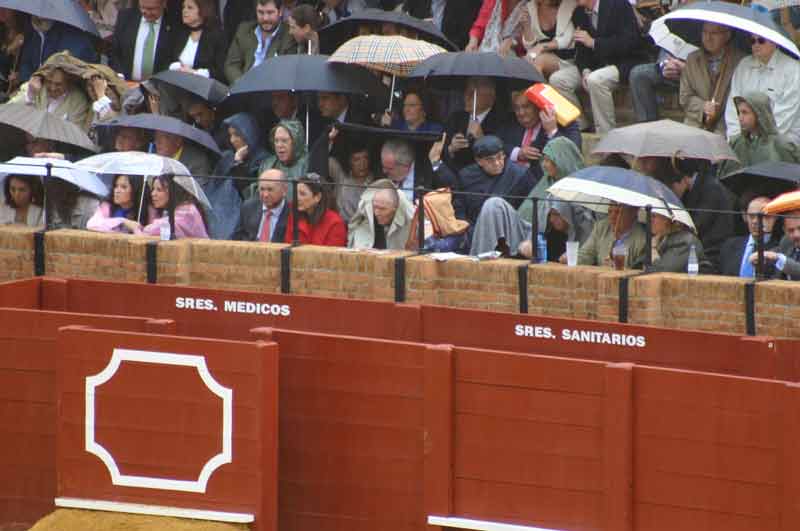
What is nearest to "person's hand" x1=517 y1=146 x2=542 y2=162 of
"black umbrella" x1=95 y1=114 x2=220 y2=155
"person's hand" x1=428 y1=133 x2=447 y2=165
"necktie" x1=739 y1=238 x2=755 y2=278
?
"person's hand" x1=428 y1=133 x2=447 y2=165

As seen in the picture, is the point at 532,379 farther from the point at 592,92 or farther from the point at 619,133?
the point at 592,92

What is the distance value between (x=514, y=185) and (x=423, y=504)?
3.45m

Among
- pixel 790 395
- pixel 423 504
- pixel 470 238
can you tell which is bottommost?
pixel 423 504

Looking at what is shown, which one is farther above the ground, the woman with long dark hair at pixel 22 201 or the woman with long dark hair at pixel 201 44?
the woman with long dark hair at pixel 201 44

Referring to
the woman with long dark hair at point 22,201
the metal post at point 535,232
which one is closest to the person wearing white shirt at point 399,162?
the metal post at point 535,232

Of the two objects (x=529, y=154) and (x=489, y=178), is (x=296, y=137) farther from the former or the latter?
(x=529, y=154)

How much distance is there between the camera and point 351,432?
1210cm

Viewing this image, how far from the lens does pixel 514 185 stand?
14.5m

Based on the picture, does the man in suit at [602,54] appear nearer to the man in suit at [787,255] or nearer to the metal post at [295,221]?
the metal post at [295,221]

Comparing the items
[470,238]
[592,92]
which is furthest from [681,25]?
[470,238]

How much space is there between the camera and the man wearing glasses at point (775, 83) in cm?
1470

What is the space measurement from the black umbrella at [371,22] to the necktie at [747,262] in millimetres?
4435

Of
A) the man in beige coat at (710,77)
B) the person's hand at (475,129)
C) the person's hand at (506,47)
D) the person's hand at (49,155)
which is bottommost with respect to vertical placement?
the person's hand at (49,155)

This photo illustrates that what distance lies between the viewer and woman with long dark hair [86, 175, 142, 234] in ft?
49.6
